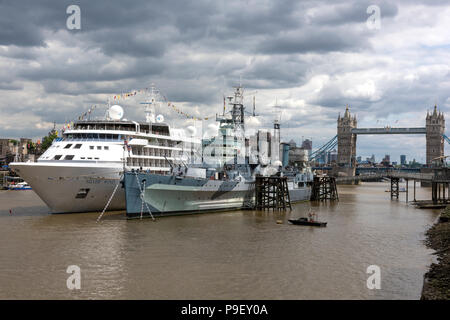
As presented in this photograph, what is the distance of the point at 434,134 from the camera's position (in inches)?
6516

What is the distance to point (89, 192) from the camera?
33.9 metres

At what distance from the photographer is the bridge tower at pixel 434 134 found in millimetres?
163500

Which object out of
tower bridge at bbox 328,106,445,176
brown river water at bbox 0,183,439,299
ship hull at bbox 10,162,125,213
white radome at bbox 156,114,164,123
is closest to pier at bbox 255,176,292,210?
brown river water at bbox 0,183,439,299

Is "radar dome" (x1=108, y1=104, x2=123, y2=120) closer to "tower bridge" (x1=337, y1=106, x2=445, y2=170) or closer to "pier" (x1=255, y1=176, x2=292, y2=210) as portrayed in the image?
"pier" (x1=255, y1=176, x2=292, y2=210)

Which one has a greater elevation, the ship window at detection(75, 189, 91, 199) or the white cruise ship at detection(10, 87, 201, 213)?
the white cruise ship at detection(10, 87, 201, 213)

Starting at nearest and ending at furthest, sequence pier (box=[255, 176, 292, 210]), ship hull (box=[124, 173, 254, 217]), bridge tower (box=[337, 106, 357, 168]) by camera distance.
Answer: ship hull (box=[124, 173, 254, 217])
pier (box=[255, 176, 292, 210])
bridge tower (box=[337, 106, 357, 168])

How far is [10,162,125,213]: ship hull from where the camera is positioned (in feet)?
105

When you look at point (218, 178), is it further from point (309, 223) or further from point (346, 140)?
point (346, 140)

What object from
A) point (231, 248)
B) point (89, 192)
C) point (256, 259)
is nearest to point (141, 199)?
point (89, 192)

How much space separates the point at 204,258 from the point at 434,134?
545ft

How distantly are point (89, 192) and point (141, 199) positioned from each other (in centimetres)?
473

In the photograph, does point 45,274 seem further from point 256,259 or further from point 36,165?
point 36,165

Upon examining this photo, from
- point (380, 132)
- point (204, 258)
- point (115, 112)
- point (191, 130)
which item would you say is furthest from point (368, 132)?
point (204, 258)

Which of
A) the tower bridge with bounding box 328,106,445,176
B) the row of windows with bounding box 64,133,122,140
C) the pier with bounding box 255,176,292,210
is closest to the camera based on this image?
the row of windows with bounding box 64,133,122,140
